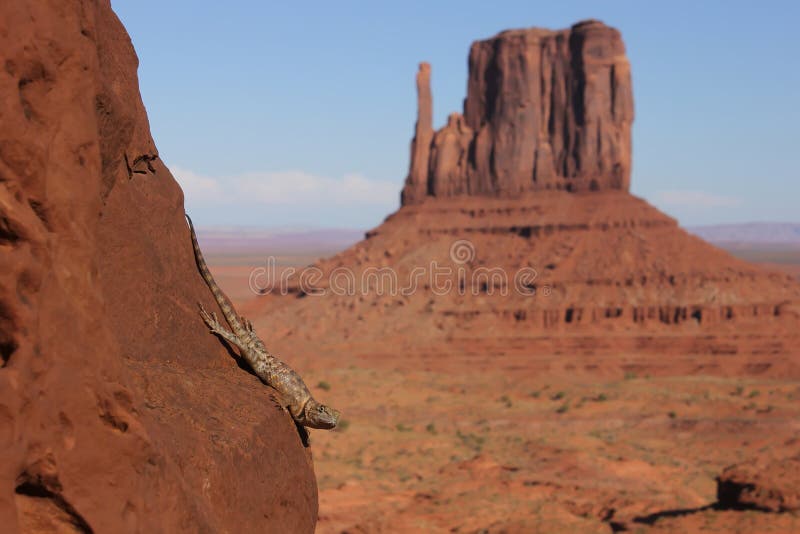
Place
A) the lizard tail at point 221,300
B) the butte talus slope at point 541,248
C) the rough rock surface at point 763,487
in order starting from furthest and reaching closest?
1. the butte talus slope at point 541,248
2. the rough rock surface at point 763,487
3. the lizard tail at point 221,300

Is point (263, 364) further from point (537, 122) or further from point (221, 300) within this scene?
point (537, 122)

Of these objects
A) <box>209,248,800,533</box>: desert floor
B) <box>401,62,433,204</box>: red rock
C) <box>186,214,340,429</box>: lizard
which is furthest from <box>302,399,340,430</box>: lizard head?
<box>401,62,433,204</box>: red rock

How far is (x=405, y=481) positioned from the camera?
33.5 metres

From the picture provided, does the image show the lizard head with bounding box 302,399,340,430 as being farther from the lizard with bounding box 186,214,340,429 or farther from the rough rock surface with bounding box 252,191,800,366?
the rough rock surface with bounding box 252,191,800,366

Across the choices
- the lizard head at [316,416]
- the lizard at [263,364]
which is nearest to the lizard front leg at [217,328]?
the lizard at [263,364]

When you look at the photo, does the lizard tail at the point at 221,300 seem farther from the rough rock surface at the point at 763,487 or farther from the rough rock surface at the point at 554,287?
the rough rock surface at the point at 554,287

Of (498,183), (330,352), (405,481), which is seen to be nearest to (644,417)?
A: (405,481)

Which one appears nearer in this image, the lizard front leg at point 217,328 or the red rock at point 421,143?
the lizard front leg at point 217,328

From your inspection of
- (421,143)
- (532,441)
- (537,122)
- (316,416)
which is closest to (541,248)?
(537,122)

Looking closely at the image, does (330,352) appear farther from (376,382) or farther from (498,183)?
(498,183)

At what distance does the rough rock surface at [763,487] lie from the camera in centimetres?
2120

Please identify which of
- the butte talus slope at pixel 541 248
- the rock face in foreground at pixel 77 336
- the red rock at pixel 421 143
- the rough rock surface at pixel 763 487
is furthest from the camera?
the red rock at pixel 421 143

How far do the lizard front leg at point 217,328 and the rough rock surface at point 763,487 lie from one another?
54.6 ft

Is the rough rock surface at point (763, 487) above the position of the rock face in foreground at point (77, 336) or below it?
below
